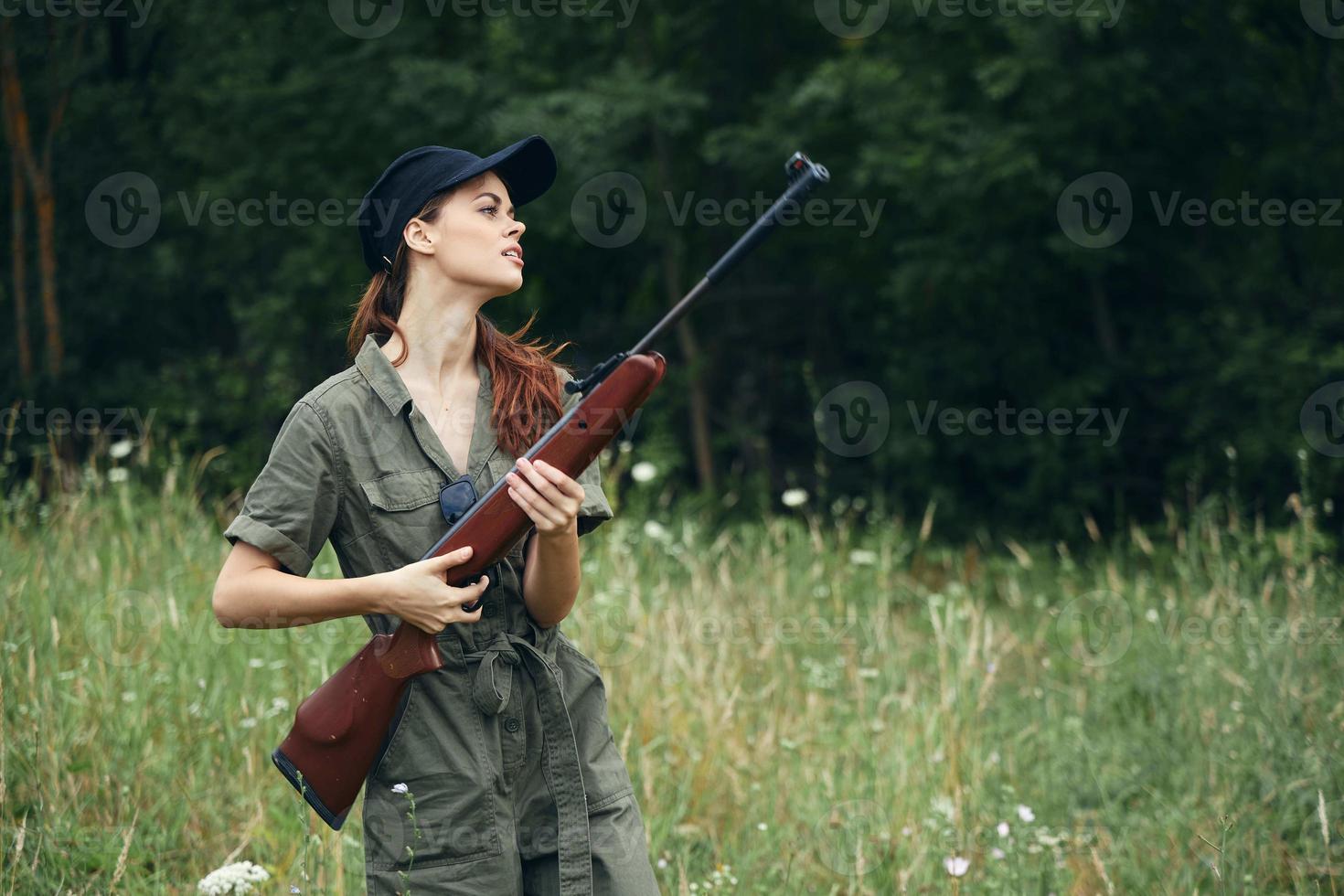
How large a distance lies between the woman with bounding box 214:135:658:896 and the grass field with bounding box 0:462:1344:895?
0.75 metres

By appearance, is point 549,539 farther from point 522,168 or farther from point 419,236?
point 522,168

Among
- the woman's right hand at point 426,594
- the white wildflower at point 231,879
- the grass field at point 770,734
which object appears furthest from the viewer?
the grass field at point 770,734

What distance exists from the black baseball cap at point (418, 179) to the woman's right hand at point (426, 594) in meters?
0.66

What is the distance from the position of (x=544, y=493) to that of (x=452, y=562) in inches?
7.9

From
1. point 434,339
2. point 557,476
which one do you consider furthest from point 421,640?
point 434,339

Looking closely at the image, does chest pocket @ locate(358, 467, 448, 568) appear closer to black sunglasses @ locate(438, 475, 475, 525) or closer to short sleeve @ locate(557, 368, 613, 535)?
black sunglasses @ locate(438, 475, 475, 525)

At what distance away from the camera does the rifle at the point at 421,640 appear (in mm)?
2143

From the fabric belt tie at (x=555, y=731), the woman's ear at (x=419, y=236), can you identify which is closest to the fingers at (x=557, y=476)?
the fabric belt tie at (x=555, y=731)

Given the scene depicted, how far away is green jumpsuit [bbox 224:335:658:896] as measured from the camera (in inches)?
84.9

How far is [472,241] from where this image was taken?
234cm

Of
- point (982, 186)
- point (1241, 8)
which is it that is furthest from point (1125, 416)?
point (1241, 8)

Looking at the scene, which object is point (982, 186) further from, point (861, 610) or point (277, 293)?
point (277, 293)

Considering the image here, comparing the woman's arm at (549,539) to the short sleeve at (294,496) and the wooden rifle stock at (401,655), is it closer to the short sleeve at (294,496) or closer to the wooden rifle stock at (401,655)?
the wooden rifle stock at (401,655)

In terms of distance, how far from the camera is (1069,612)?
665cm
